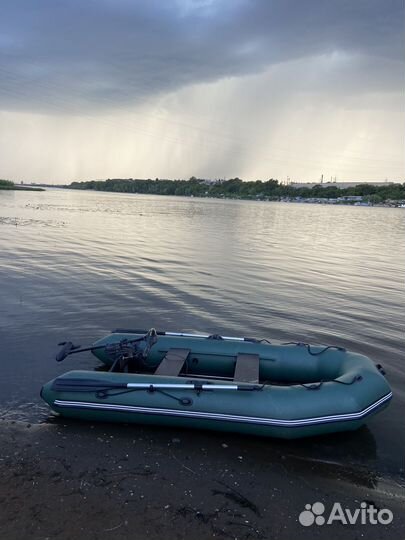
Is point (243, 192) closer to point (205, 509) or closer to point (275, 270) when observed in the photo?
point (275, 270)

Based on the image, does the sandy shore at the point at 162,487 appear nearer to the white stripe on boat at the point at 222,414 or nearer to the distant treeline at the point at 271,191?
the white stripe on boat at the point at 222,414

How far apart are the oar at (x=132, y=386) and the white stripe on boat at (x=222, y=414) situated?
18 centimetres

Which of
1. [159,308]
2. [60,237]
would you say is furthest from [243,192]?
[159,308]

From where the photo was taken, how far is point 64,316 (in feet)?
31.6

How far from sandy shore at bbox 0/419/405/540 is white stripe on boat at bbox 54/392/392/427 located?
29 cm

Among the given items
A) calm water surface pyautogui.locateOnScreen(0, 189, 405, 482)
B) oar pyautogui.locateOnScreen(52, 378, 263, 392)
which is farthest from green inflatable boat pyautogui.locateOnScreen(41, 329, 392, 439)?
calm water surface pyautogui.locateOnScreen(0, 189, 405, 482)

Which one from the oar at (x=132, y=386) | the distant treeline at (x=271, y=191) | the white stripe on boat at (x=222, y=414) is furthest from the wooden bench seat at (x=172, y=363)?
the distant treeline at (x=271, y=191)

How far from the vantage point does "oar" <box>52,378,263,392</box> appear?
526 centimetres

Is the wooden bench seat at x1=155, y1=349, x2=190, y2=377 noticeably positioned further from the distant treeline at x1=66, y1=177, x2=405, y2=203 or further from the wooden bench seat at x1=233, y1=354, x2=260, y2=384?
the distant treeline at x1=66, y1=177, x2=405, y2=203

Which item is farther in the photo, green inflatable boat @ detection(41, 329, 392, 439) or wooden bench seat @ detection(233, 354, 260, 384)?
wooden bench seat @ detection(233, 354, 260, 384)

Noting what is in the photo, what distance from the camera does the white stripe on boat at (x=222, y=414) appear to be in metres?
5.04

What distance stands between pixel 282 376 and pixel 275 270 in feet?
32.1

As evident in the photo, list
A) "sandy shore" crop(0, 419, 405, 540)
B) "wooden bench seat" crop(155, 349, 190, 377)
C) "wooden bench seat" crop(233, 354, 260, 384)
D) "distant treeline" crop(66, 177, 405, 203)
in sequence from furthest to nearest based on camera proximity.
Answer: "distant treeline" crop(66, 177, 405, 203) → "wooden bench seat" crop(155, 349, 190, 377) → "wooden bench seat" crop(233, 354, 260, 384) → "sandy shore" crop(0, 419, 405, 540)

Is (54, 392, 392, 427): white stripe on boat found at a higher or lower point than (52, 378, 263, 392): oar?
lower
